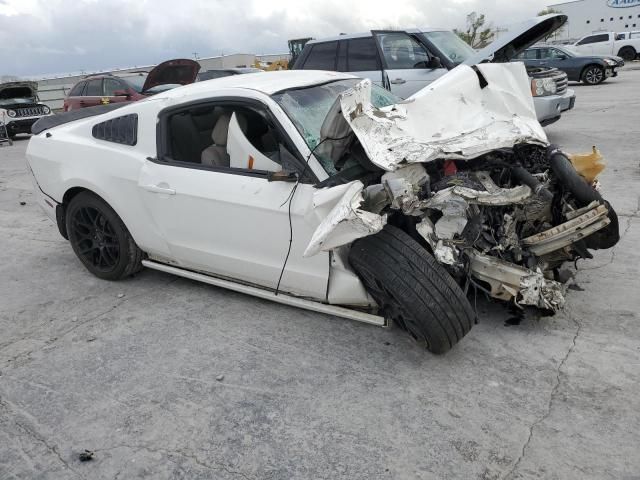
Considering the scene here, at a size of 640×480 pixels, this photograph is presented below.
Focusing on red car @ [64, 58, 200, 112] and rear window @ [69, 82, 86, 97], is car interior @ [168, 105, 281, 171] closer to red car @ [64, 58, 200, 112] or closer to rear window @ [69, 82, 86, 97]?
red car @ [64, 58, 200, 112]

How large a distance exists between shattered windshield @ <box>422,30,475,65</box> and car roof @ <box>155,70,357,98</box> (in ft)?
15.4

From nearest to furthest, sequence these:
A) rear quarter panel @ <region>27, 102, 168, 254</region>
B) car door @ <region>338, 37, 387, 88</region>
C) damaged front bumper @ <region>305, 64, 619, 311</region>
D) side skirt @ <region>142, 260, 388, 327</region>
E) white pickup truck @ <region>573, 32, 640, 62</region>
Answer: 1. damaged front bumper @ <region>305, 64, 619, 311</region>
2. side skirt @ <region>142, 260, 388, 327</region>
3. rear quarter panel @ <region>27, 102, 168, 254</region>
4. car door @ <region>338, 37, 387, 88</region>
5. white pickup truck @ <region>573, 32, 640, 62</region>

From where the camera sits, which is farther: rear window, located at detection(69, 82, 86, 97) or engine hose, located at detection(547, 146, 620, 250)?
rear window, located at detection(69, 82, 86, 97)

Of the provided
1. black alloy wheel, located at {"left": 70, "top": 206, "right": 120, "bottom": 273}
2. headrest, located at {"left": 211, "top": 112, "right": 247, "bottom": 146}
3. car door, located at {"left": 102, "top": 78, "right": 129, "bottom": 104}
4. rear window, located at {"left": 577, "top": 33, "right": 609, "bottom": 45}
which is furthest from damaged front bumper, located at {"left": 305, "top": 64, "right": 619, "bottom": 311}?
rear window, located at {"left": 577, "top": 33, "right": 609, "bottom": 45}

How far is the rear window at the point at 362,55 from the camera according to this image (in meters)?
8.40

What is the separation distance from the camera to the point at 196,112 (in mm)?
3715

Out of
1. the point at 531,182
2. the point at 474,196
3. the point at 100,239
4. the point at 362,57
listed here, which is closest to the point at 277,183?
the point at 474,196

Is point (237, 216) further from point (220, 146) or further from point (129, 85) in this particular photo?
point (129, 85)

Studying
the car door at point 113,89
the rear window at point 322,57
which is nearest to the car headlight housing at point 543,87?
the rear window at point 322,57

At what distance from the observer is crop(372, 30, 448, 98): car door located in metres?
8.06

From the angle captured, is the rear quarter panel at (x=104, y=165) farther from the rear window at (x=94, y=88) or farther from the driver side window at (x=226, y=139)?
the rear window at (x=94, y=88)

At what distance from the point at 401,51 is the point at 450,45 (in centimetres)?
80

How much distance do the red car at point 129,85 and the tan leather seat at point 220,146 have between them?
23.8 ft

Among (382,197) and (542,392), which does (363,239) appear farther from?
(542,392)
